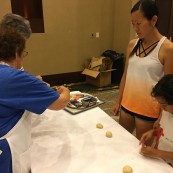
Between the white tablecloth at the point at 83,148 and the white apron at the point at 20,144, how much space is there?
6 cm

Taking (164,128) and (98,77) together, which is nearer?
(164,128)

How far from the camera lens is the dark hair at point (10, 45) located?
97cm

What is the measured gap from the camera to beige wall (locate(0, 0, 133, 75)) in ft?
13.9

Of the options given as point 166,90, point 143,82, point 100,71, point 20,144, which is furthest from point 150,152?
point 100,71

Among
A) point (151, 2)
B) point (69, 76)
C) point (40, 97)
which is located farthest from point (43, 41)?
point (40, 97)

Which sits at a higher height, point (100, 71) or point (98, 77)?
point (100, 71)

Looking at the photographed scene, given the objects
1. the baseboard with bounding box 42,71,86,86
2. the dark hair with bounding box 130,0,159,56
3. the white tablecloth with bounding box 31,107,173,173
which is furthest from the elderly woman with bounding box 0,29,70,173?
the baseboard with bounding box 42,71,86,86

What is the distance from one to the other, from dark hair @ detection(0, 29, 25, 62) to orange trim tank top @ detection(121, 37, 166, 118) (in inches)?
29.1

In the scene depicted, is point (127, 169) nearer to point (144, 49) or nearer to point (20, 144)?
point (20, 144)

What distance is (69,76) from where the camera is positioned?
473cm

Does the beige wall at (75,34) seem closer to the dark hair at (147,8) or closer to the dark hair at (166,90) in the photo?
the dark hair at (147,8)

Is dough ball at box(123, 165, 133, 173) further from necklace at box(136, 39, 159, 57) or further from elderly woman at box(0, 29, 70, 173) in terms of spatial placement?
necklace at box(136, 39, 159, 57)

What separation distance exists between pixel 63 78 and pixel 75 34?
946mm

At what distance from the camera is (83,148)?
114 cm
